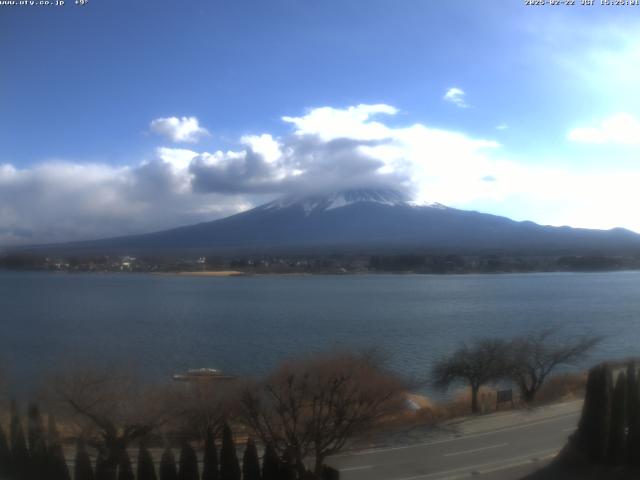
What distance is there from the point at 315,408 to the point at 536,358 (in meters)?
4.22

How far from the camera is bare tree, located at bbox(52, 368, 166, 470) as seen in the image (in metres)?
4.30

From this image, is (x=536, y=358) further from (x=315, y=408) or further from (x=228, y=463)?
(x=228, y=463)

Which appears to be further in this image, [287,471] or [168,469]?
[287,471]

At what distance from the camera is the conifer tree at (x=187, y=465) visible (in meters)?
3.83

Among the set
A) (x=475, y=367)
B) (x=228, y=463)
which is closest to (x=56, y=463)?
(x=228, y=463)

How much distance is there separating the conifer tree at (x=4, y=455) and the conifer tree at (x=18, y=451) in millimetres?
24

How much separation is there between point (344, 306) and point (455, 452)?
47.1ft

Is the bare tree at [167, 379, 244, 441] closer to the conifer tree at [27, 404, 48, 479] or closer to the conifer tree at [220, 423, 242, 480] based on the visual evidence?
the conifer tree at [220, 423, 242, 480]

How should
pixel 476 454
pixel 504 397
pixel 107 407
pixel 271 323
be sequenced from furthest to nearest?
pixel 271 323, pixel 504 397, pixel 107 407, pixel 476 454

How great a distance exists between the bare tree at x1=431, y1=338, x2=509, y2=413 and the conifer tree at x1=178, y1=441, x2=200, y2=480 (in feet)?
13.4

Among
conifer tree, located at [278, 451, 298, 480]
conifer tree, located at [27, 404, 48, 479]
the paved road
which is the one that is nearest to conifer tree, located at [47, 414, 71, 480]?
conifer tree, located at [27, 404, 48, 479]

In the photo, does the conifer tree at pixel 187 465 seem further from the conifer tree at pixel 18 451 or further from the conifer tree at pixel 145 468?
the conifer tree at pixel 18 451

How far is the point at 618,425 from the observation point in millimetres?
3920

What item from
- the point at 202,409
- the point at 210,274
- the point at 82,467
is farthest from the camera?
Answer: the point at 210,274
